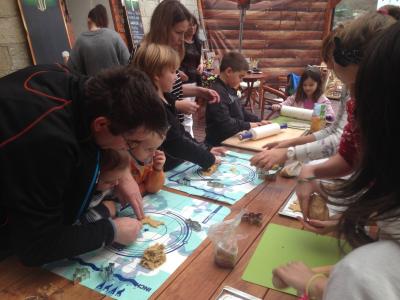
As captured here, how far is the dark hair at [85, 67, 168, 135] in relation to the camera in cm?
90

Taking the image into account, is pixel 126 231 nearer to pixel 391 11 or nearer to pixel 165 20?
pixel 391 11

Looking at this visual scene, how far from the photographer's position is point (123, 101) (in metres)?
0.90

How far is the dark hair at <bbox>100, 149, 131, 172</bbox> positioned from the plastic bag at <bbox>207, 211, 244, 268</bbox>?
1.25ft

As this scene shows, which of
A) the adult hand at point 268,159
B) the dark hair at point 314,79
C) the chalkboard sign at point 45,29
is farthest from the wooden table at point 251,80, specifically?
the adult hand at point 268,159

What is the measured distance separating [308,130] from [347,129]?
0.96 m

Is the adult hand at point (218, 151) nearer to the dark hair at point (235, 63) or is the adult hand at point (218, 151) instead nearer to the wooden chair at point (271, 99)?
the dark hair at point (235, 63)

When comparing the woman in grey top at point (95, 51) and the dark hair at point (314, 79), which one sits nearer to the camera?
the dark hair at point (314, 79)

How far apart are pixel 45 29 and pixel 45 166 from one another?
2997mm

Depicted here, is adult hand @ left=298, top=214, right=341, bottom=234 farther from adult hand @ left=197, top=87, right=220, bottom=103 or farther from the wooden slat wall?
the wooden slat wall

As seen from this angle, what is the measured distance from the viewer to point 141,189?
1380 mm

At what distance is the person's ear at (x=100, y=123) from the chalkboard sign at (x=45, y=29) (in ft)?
8.18

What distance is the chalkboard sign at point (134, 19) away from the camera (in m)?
5.21

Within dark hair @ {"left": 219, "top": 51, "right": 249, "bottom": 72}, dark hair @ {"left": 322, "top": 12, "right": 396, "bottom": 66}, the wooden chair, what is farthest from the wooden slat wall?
dark hair @ {"left": 322, "top": 12, "right": 396, "bottom": 66}

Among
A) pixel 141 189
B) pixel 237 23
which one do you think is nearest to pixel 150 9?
pixel 237 23
